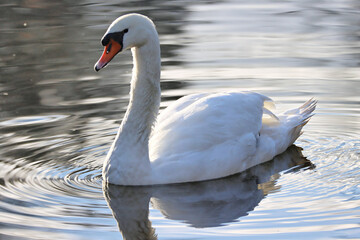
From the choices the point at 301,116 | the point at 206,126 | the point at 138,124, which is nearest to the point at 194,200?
the point at 206,126

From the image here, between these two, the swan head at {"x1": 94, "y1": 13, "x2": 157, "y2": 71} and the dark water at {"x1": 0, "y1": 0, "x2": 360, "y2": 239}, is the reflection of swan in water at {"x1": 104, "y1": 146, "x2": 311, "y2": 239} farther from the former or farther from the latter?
the swan head at {"x1": 94, "y1": 13, "x2": 157, "y2": 71}

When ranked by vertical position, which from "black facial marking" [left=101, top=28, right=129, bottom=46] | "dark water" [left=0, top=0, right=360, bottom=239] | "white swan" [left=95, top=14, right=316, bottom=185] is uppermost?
"black facial marking" [left=101, top=28, right=129, bottom=46]

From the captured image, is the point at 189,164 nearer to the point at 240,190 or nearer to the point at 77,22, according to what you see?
the point at 240,190

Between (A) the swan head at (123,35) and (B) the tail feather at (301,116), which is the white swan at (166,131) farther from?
(B) the tail feather at (301,116)

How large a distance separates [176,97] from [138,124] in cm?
276

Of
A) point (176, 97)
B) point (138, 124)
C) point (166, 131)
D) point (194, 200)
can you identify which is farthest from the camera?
point (176, 97)

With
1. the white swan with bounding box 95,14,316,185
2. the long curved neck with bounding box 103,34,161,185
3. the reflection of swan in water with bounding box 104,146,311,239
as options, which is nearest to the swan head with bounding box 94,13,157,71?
the white swan with bounding box 95,14,316,185

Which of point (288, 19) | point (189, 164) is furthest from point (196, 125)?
point (288, 19)

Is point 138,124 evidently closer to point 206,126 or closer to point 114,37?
point 206,126

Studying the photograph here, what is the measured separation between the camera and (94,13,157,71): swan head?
7430mm

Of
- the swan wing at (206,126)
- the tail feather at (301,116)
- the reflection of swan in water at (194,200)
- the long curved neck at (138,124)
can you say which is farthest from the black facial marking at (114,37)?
the tail feather at (301,116)

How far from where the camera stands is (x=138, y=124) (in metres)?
7.91

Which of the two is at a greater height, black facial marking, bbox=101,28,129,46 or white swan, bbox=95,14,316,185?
black facial marking, bbox=101,28,129,46

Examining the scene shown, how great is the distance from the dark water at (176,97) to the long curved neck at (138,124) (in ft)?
0.54
